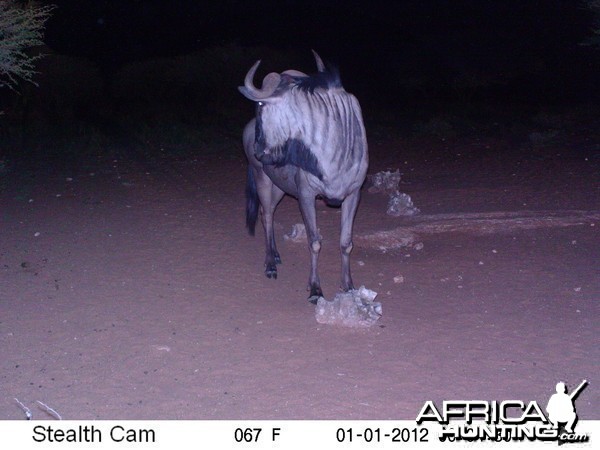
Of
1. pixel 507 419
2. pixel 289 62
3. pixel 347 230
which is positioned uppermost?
pixel 347 230

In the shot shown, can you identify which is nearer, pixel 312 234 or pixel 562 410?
pixel 562 410

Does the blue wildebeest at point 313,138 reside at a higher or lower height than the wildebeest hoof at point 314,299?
higher

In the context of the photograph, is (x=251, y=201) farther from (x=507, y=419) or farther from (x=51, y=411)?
(x=507, y=419)

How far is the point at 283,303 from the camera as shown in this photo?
220 inches

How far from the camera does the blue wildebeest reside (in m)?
5.26

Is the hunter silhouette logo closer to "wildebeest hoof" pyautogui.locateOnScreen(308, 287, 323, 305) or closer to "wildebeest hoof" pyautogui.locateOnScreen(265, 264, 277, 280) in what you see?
"wildebeest hoof" pyautogui.locateOnScreen(308, 287, 323, 305)

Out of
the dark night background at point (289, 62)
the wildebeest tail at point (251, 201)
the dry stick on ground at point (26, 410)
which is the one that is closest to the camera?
the dry stick on ground at point (26, 410)

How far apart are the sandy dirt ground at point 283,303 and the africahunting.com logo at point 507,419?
14 cm

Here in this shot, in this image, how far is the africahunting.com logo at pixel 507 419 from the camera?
11.8 ft

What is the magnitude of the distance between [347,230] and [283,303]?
811mm

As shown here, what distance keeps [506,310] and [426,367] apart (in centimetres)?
121

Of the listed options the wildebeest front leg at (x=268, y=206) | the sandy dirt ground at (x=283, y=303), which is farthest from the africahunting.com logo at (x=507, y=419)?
the wildebeest front leg at (x=268, y=206)

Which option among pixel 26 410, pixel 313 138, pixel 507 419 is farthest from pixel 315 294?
pixel 26 410

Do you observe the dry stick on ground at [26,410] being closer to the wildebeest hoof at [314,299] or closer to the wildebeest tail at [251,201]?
the wildebeest hoof at [314,299]
